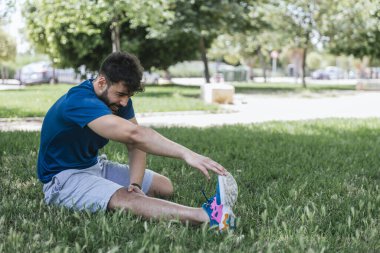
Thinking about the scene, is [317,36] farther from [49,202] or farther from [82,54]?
[49,202]

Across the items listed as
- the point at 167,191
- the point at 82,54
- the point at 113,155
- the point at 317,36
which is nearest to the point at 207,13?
the point at 82,54

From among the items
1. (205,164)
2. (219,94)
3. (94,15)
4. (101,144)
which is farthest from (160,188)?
(219,94)

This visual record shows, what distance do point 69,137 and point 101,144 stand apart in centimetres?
34

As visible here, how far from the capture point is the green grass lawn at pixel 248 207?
3.27 metres

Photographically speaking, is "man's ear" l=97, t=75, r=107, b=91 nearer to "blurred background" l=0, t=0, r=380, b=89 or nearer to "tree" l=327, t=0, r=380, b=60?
"blurred background" l=0, t=0, r=380, b=89

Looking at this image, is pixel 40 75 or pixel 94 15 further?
pixel 40 75

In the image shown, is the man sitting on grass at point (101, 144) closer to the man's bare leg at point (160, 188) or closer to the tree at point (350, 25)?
the man's bare leg at point (160, 188)

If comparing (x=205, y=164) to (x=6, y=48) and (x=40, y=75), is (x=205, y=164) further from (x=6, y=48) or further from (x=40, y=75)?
(x=6, y=48)

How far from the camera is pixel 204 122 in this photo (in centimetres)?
1238

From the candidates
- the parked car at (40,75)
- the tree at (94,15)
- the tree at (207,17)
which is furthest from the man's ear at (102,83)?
the parked car at (40,75)

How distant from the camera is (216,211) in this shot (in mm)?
3557

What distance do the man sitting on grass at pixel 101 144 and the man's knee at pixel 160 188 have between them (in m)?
0.15

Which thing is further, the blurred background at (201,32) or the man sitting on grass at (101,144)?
the blurred background at (201,32)

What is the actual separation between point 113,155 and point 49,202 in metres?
2.57
